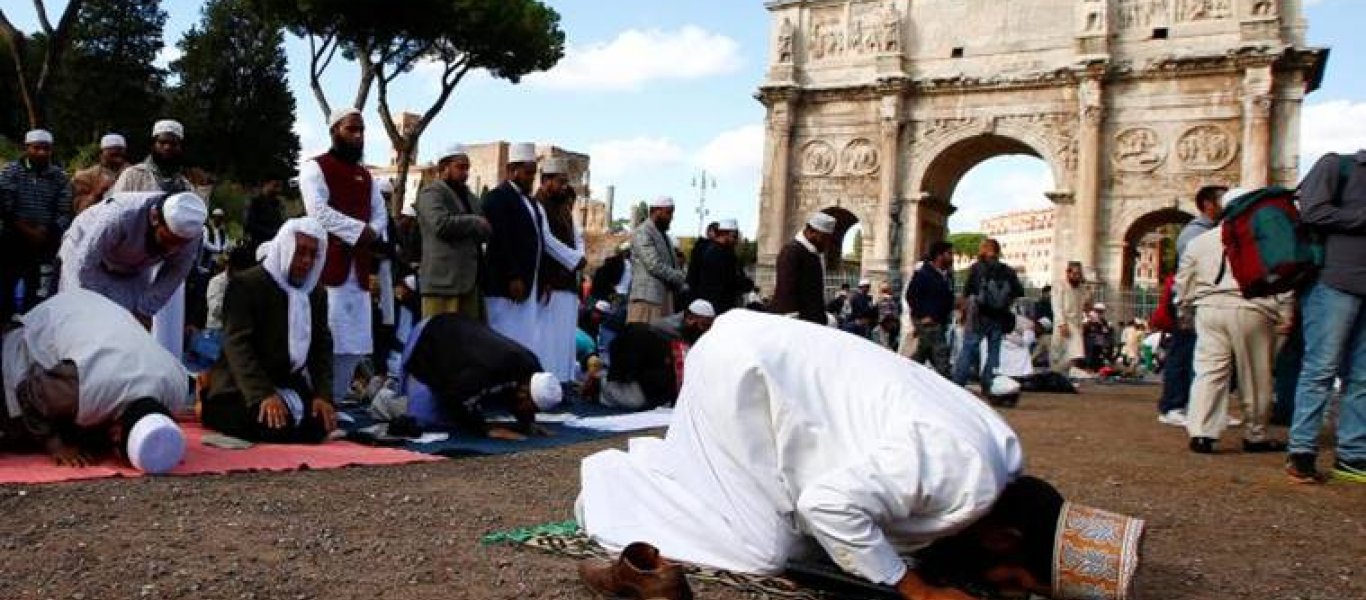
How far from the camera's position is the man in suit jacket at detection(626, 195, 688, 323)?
27.9 feet

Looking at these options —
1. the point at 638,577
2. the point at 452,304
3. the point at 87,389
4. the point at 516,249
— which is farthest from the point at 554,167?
the point at 638,577

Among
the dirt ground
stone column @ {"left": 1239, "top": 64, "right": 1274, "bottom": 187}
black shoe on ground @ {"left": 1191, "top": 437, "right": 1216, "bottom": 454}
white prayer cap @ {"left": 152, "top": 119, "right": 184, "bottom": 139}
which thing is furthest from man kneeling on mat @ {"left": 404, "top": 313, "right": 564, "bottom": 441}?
stone column @ {"left": 1239, "top": 64, "right": 1274, "bottom": 187}

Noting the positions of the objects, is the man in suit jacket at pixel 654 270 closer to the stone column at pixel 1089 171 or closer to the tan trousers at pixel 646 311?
the tan trousers at pixel 646 311

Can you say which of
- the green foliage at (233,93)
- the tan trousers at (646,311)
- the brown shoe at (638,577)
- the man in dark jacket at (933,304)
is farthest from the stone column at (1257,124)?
the green foliage at (233,93)

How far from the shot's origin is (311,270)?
514 cm

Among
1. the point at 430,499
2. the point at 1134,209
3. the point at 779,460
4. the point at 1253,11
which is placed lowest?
the point at 430,499

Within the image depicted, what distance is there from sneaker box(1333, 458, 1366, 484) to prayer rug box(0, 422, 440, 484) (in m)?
4.53

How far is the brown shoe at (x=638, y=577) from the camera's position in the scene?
93.7 inches

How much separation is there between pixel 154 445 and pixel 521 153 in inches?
152

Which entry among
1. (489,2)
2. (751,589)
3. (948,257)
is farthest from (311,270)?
(489,2)

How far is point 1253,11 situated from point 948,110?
6447mm

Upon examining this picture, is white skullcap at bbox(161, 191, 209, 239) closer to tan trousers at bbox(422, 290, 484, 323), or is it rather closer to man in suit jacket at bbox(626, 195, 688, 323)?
tan trousers at bbox(422, 290, 484, 323)

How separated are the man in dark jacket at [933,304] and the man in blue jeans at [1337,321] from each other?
16.2 ft

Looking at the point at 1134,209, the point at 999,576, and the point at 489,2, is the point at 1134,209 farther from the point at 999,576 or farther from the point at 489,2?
the point at 999,576
